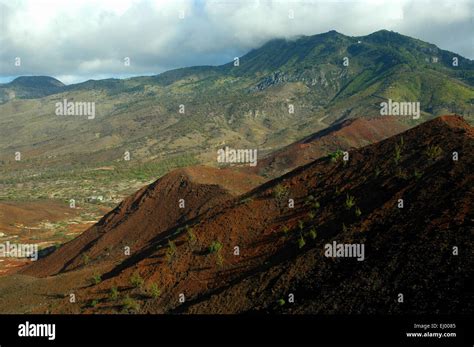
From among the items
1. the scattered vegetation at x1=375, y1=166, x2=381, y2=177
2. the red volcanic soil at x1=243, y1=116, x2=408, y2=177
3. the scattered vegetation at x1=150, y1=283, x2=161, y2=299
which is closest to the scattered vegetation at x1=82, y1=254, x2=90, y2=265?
the scattered vegetation at x1=150, y1=283, x2=161, y2=299

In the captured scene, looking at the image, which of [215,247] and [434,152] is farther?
[215,247]

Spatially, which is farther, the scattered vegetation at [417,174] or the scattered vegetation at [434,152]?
the scattered vegetation at [434,152]

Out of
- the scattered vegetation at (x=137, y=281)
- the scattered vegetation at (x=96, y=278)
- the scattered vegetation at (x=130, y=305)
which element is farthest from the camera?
the scattered vegetation at (x=96, y=278)

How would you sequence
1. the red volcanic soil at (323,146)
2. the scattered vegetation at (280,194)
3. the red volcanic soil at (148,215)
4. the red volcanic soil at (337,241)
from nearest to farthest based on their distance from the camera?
the red volcanic soil at (337,241), the scattered vegetation at (280,194), the red volcanic soil at (148,215), the red volcanic soil at (323,146)

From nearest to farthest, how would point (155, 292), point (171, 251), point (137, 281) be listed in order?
point (155, 292) → point (137, 281) → point (171, 251)

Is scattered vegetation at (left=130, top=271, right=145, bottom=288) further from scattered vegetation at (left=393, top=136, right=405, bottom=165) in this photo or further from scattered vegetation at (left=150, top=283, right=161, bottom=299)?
scattered vegetation at (left=393, top=136, right=405, bottom=165)

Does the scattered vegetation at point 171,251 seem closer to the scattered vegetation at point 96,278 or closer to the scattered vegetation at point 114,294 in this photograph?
the scattered vegetation at point 114,294

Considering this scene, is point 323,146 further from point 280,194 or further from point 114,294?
point 114,294

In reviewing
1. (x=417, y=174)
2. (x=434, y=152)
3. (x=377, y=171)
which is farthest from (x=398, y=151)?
(x=417, y=174)

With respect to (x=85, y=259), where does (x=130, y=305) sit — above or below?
below

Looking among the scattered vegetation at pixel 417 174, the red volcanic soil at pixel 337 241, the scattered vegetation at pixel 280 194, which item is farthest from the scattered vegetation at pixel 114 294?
the scattered vegetation at pixel 417 174
